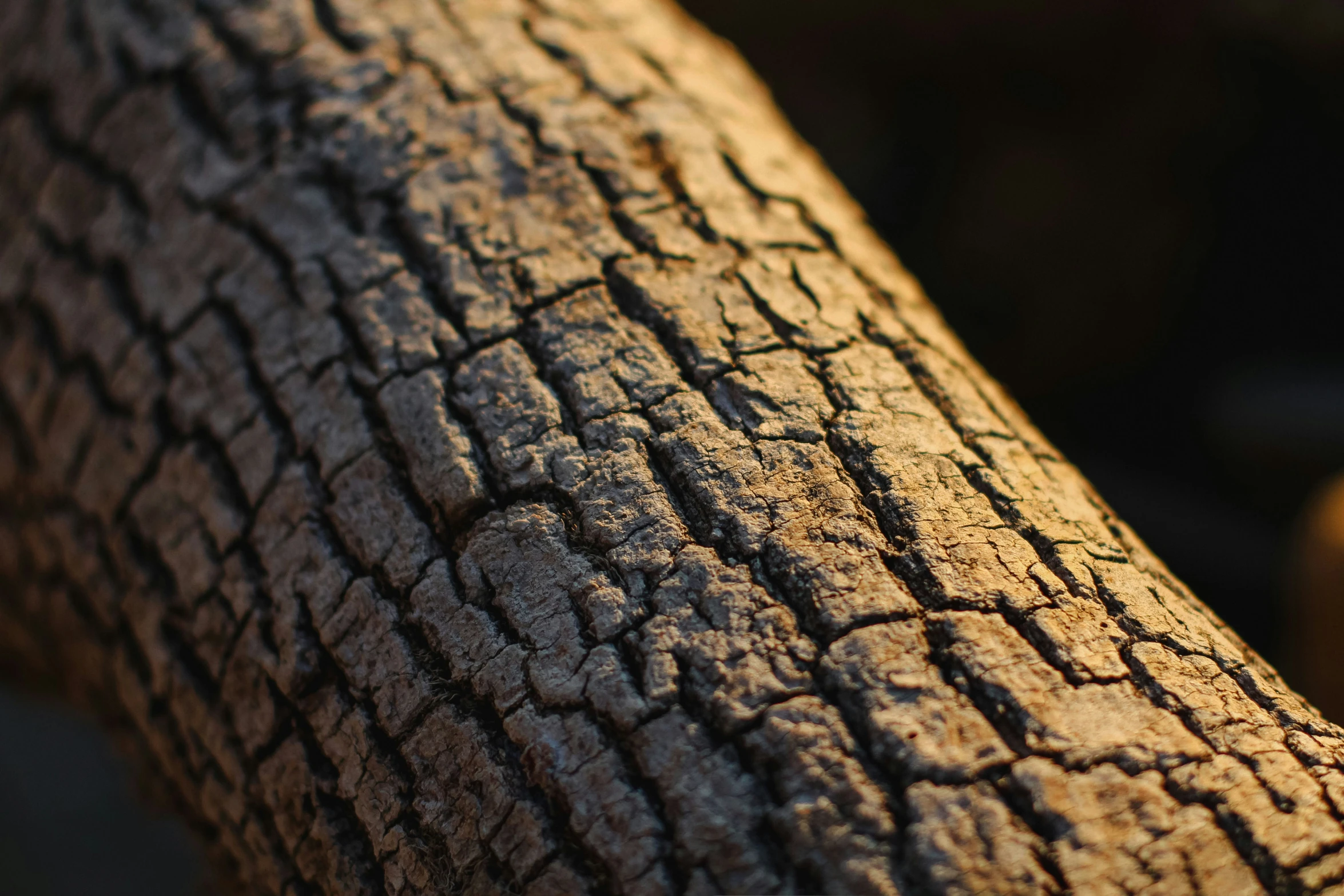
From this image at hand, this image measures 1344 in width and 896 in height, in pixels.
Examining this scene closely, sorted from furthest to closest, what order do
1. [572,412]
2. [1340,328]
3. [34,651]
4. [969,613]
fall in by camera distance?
[1340,328] → [34,651] → [572,412] → [969,613]

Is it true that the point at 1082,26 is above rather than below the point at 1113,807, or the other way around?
above

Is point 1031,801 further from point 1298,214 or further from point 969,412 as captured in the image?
point 1298,214

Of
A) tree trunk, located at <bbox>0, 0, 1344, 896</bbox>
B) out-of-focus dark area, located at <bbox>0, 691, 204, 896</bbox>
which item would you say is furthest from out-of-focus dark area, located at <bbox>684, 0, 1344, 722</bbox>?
out-of-focus dark area, located at <bbox>0, 691, 204, 896</bbox>

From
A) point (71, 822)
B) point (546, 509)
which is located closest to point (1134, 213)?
point (546, 509)

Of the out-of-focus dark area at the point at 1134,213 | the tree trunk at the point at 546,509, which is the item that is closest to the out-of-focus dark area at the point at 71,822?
the tree trunk at the point at 546,509

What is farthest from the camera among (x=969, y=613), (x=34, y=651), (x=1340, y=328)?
(x=1340, y=328)

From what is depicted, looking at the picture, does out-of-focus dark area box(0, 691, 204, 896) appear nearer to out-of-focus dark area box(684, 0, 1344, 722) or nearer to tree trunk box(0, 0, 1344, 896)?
tree trunk box(0, 0, 1344, 896)

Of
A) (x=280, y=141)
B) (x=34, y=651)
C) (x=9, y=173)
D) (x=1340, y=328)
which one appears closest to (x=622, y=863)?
(x=280, y=141)

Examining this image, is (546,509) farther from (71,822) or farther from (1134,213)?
(71,822)
